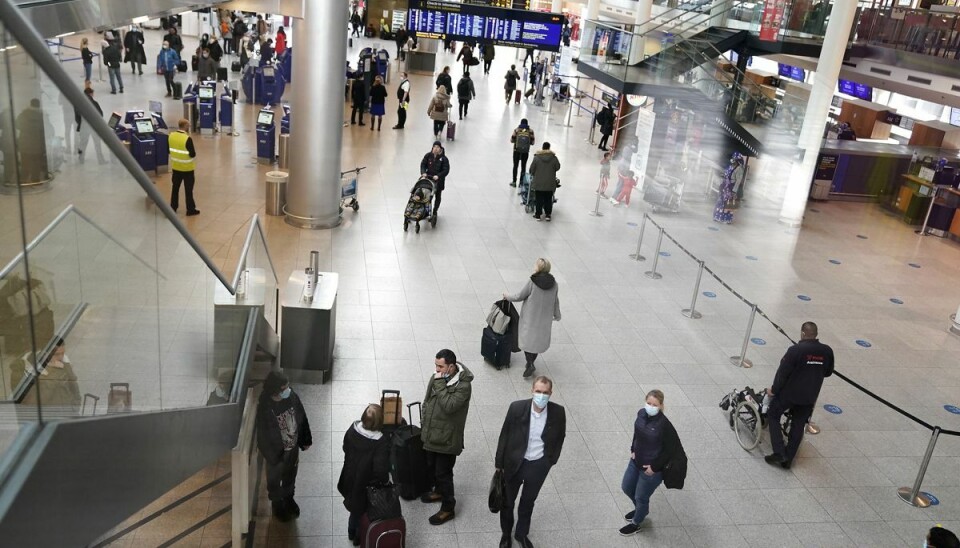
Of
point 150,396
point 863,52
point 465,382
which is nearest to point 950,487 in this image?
point 465,382

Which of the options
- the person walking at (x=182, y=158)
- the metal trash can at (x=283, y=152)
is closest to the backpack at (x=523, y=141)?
the metal trash can at (x=283, y=152)

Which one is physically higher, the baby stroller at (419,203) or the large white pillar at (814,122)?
the large white pillar at (814,122)

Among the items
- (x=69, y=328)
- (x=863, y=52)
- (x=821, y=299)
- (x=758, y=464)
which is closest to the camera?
(x=69, y=328)

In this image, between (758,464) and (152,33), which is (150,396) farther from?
(152,33)

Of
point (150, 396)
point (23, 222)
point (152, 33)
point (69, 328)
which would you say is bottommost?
point (152, 33)

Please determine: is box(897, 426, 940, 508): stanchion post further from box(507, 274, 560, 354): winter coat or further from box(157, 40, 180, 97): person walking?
box(157, 40, 180, 97): person walking

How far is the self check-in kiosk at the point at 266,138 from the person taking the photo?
54.8 ft

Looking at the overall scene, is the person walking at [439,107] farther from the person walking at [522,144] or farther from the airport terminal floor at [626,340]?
the person walking at [522,144]

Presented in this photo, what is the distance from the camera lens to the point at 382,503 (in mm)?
5855

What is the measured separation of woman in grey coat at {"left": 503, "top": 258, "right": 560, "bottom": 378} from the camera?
8.85 meters

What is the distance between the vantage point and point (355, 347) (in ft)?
30.5

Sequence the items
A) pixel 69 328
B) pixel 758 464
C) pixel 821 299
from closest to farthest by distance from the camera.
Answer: pixel 69 328 → pixel 758 464 → pixel 821 299

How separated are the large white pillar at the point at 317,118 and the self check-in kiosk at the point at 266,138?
145 inches

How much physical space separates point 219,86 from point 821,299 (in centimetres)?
1924
